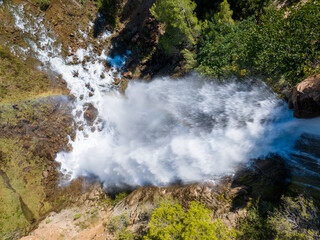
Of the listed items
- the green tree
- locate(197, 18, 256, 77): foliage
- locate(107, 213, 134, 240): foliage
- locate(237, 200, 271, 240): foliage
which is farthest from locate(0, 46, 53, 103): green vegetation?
locate(237, 200, 271, 240): foliage

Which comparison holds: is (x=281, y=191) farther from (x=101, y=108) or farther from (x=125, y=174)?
(x=101, y=108)

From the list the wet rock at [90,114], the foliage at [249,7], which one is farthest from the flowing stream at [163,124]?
the foliage at [249,7]

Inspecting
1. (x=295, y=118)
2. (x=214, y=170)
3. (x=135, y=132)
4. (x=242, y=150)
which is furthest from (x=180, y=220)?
(x=135, y=132)

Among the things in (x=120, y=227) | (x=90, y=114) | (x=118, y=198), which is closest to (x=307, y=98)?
(x=120, y=227)

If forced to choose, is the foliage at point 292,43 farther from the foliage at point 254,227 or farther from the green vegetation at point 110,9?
the green vegetation at point 110,9

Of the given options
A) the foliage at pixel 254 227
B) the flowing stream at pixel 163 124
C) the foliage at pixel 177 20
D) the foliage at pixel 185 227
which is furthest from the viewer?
the foliage at pixel 177 20

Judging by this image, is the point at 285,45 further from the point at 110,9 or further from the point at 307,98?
the point at 110,9
